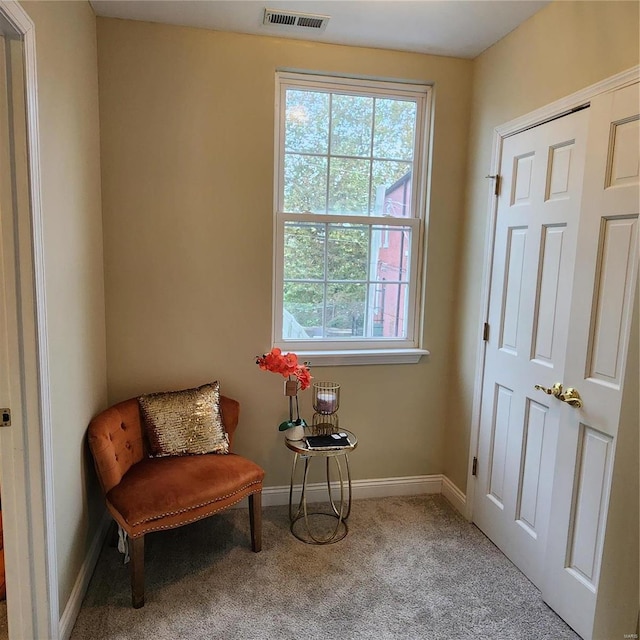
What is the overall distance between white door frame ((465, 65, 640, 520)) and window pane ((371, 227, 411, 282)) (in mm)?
479

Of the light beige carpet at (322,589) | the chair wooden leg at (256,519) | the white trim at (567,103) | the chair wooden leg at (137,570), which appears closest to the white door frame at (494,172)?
the white trim at (567,103)

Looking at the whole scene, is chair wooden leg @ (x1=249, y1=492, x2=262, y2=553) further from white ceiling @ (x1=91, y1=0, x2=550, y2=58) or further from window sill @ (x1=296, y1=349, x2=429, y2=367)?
Answer: white ceiling @ (x1=91, y1=0, x2=550, y2=58)

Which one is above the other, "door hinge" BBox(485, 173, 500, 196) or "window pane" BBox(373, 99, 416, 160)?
"window pane" BBox(373, 99, 416, 160)

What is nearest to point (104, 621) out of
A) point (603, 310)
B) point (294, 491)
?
point (294, 491)

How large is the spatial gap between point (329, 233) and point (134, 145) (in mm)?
1117

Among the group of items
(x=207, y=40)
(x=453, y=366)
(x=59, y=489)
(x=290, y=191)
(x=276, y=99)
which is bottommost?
(x=59, y=489)

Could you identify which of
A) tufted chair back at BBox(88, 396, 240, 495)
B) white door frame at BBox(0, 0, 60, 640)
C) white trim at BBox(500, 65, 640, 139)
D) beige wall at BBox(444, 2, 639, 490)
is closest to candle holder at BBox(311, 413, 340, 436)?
tufted chair back at BBox(88, 396, 240, 495)

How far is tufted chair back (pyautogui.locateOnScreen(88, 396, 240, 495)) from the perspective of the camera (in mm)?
1995

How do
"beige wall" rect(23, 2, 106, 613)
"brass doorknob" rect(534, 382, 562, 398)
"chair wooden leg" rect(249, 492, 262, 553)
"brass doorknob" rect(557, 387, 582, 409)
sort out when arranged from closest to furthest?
"beige wall" rect(23, 2, 106, 613), "brass doorknob" rect(557, 387, 582, 409), "brass doorknob" rect(534, 382, 562, 398), "chair wooden leg" rect(249, 492, 262, 553)

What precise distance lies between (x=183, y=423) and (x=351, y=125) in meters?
1.87

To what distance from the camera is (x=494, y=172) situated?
242cm

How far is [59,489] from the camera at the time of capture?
1717mm

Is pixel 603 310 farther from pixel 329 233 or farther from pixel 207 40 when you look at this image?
pixel 207 40

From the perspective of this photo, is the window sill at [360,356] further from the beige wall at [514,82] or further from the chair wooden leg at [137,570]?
the chair wooden leg at [137,570]
